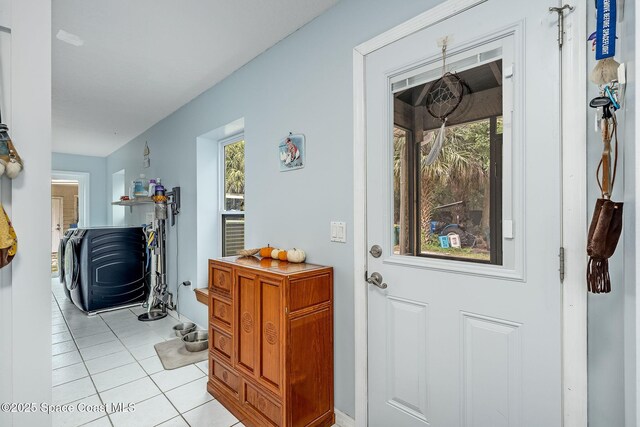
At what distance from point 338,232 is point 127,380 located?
200cm

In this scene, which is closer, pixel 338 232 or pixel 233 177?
pixel 338 232

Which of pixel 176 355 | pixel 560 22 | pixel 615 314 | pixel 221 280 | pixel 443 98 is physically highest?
pixel 560 22

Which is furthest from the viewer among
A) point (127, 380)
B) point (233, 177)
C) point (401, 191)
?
point (233, 177)

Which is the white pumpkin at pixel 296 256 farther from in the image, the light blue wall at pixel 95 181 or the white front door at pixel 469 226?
the light blue wall at pixel 95 181

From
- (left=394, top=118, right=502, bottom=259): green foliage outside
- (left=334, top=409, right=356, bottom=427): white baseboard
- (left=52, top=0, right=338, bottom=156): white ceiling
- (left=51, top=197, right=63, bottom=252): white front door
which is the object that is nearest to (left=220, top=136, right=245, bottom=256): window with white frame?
(left=52, top=0, right=338, bottom=156): white ceiling

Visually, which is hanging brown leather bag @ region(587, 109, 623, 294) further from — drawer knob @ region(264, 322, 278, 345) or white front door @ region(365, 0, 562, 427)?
drawer knob @ region(264, 322, 278, 345)

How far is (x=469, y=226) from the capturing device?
1.38 m

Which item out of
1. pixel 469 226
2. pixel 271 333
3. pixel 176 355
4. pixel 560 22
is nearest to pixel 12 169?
pixel 271 333

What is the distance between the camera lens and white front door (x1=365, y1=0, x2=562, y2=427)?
45.6 inches

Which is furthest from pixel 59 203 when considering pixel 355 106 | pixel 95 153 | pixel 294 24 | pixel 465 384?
pixel 465 384

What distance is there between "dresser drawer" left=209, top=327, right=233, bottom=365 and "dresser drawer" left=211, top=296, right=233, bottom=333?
5cm

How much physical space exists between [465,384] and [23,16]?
2191mm

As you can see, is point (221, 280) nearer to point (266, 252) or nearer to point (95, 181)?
point (266, 252)

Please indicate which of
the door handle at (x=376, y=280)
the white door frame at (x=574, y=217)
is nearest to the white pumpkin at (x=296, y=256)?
the door handle at (x=376, y=280)
